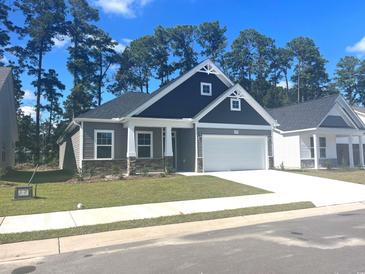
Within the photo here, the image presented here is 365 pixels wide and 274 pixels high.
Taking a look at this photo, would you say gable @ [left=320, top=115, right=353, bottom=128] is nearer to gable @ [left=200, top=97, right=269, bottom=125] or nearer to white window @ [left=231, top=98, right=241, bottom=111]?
gable @ [left=200, top=97, right=269, bottom=125]

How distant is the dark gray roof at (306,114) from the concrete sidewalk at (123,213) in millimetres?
15272

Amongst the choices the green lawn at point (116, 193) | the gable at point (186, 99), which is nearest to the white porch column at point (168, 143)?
the gable at point (186, 99)

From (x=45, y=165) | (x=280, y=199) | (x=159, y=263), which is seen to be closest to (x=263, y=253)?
(x=159, y=263)

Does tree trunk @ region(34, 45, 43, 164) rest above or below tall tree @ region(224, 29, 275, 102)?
below

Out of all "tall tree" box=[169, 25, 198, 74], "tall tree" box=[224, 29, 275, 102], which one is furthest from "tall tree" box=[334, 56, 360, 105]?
"tall tree" box=[169, 25, 198, 74]

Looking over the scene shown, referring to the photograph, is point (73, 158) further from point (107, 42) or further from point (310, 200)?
point (107, 42)

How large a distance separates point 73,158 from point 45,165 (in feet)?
43.0

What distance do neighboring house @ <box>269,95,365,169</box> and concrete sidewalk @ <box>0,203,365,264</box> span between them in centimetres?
1703

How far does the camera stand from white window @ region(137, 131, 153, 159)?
21.1 m

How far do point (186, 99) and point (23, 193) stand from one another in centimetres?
1277

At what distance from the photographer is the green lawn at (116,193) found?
11.3 metres

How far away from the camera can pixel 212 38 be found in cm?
5862

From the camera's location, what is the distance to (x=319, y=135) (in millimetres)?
27609

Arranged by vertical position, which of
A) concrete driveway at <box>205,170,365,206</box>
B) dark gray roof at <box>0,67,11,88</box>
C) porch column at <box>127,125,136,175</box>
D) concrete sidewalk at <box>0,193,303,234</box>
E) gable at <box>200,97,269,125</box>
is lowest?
concrete sidewalk at <box>0,193,303,234</box>
